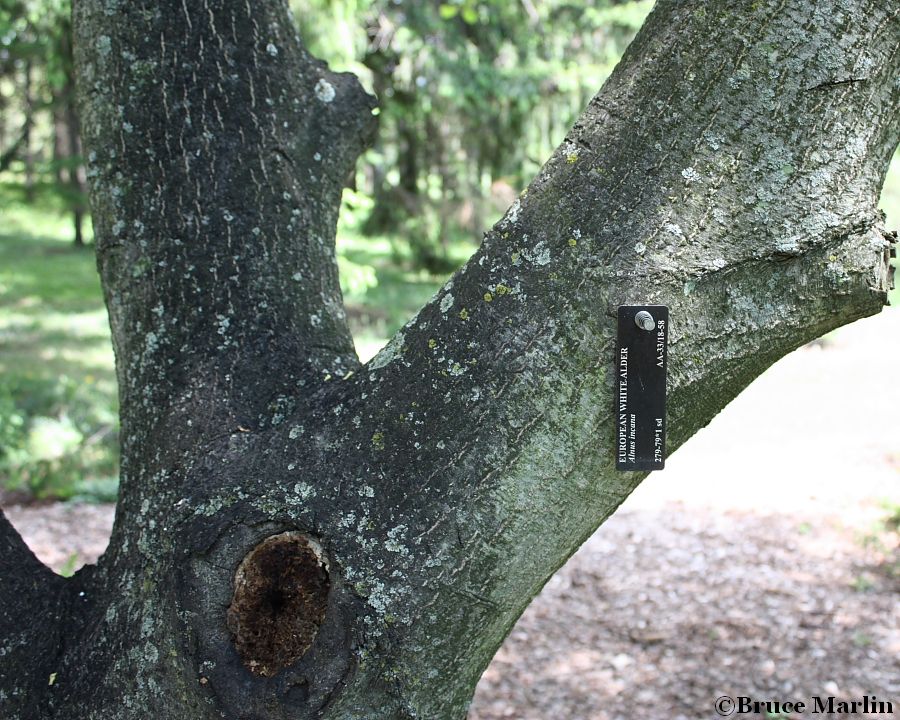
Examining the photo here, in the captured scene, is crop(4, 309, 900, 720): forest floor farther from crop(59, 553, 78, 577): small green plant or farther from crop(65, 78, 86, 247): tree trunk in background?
crop(65, 78, 86, 247): tree trunk in background

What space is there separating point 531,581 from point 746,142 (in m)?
0.89

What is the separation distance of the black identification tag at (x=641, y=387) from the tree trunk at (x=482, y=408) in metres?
0.03

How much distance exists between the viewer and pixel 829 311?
1.61m

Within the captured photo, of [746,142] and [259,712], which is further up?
[746,142]

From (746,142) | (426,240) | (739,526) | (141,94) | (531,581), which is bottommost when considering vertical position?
(739,526)

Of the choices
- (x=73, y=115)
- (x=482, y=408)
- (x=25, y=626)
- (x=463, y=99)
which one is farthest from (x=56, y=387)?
(x=73, y=115)

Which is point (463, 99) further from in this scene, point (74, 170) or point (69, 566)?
point (69, 566)

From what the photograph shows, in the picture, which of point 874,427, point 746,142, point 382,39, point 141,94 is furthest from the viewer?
point 382,39

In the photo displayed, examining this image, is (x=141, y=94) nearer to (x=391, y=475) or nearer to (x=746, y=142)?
(x=391, y=475)

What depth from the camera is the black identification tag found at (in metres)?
1.53

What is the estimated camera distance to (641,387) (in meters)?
1.57

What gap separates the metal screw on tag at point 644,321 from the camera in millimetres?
1528

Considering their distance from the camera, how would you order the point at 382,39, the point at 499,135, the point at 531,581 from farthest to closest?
the point at 499,135
the point at 382,39
the point at 531,581

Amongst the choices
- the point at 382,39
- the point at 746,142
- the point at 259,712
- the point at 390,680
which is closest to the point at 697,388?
the point at 746,142
